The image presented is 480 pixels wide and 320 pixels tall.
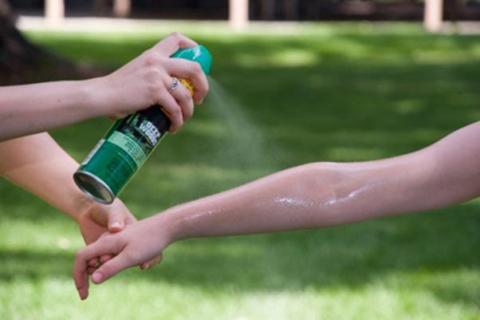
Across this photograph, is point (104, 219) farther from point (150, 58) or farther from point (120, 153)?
point (150, 58)

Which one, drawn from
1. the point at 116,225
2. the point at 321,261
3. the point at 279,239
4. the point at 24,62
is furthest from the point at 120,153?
the point at 24,62

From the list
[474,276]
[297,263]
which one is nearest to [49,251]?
[297,263]

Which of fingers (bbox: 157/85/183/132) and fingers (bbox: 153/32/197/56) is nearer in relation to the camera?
fingers (bbox: 157/85/183/132)

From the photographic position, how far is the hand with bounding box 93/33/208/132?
3.10 meters

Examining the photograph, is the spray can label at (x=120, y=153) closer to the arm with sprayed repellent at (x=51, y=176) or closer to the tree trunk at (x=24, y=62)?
the arm with sprayed repellent at (x=51, y=176)

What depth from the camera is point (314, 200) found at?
125 inches

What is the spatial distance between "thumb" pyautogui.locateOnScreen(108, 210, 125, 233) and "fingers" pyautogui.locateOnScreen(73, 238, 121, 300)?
15cm

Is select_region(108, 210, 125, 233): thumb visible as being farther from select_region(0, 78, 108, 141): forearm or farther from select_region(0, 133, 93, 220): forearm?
select_region(0, 78, 108, 141): forearm

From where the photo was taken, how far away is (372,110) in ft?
41.5

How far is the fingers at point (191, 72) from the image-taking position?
3146mm

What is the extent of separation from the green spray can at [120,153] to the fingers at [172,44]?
0.11 metres

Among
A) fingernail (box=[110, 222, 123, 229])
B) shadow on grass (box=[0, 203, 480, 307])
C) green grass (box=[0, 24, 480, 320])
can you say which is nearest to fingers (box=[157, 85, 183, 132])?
fingernail (box=[110, 222, 123, 229])

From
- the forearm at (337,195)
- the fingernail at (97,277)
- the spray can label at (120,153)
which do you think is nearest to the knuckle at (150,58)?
the spray can label at (120,153)

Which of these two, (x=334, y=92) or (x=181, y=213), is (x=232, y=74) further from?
(x=181, y=213)
